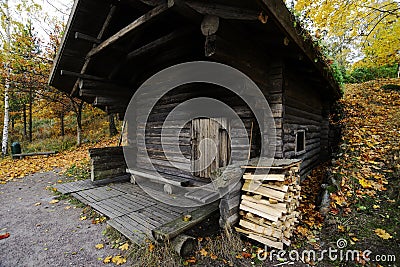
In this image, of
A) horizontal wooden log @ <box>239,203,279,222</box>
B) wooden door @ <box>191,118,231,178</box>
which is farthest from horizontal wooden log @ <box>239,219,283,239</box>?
wooden door @ <box>191,118,231,178</box>

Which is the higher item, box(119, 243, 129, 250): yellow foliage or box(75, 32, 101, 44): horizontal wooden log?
box(75, 32, 101, 44): horizontal wooden log

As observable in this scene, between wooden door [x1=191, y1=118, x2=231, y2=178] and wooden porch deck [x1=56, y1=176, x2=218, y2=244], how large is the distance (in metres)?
0.94

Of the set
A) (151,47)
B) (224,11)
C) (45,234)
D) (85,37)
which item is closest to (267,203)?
(224,11)

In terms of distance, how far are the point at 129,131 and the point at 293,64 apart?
550 centimetres

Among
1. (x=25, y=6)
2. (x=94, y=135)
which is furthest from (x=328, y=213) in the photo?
(x=25, y=6)

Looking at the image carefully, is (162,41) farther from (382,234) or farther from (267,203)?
(382,234)

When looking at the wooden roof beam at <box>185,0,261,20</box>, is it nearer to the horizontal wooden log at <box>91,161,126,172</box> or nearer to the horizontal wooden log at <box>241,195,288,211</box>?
the horizontal wooden log at <box>241,195,288,211</box>

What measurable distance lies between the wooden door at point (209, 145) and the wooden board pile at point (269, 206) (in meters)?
1.13

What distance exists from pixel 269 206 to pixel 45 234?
4.19 m

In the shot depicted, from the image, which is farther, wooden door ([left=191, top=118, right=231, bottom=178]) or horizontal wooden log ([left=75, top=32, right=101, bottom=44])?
wooden door ([left=191, top=118, right=231, bottom=178])

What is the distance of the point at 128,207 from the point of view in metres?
4.50

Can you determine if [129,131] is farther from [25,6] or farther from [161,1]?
[25,6]

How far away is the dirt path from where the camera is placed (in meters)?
3.08

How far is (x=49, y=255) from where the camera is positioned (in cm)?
315
